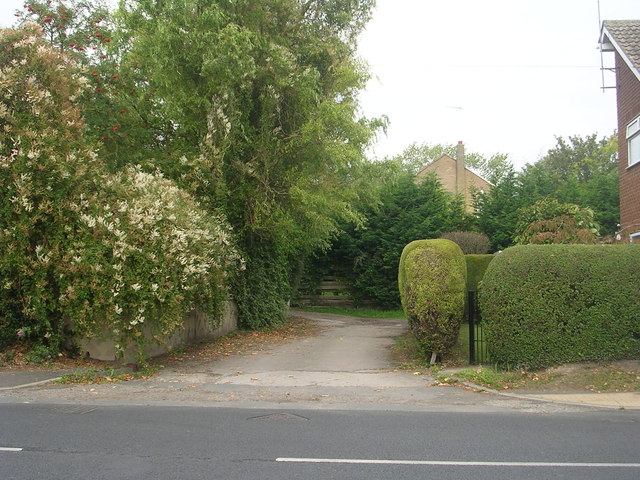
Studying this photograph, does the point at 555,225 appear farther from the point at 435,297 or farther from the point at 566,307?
the point at 435,297

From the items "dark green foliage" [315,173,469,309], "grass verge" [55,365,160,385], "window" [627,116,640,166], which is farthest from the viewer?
"dark green foliage" [315,173,469,309]

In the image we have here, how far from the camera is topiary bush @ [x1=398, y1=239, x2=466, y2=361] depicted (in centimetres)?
1045

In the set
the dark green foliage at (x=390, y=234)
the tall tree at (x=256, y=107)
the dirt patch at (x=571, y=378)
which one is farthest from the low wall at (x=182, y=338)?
the dark green foliage at (x=390, y=234)

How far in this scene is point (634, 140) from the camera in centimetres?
1559

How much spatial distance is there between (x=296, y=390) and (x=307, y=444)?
3.30m

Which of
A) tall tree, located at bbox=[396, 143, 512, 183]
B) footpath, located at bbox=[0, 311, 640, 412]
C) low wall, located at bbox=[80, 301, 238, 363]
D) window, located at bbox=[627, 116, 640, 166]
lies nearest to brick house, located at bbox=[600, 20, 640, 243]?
window, located at bbox=[627, 116, 640, 166]

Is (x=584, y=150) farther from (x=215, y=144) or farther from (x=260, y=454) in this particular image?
(x=260, y=454)

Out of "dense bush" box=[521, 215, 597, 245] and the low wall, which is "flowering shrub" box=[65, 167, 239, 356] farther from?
"dense bush" box=[521, 215, 597, 245]

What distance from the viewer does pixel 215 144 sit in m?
14.8

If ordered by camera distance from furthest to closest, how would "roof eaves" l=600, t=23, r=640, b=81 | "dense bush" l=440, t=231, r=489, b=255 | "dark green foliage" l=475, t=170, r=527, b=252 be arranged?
"dark green foliage" l=475, t=170, r=527, b=252 → "dense bush" l=440, t=231, r=489, b=255 → "roof eaves" l=600, t=23, r=640, b=81

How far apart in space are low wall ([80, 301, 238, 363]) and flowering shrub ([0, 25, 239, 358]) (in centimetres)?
52

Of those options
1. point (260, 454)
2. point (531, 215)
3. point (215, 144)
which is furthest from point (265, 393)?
point (531, 215)

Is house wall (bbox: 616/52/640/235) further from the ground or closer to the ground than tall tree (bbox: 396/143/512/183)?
closer to the ground

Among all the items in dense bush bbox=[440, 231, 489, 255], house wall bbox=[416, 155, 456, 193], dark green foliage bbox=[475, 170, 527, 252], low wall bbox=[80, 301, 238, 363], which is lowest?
low wall bbox=[80, 301, 238, 363]
